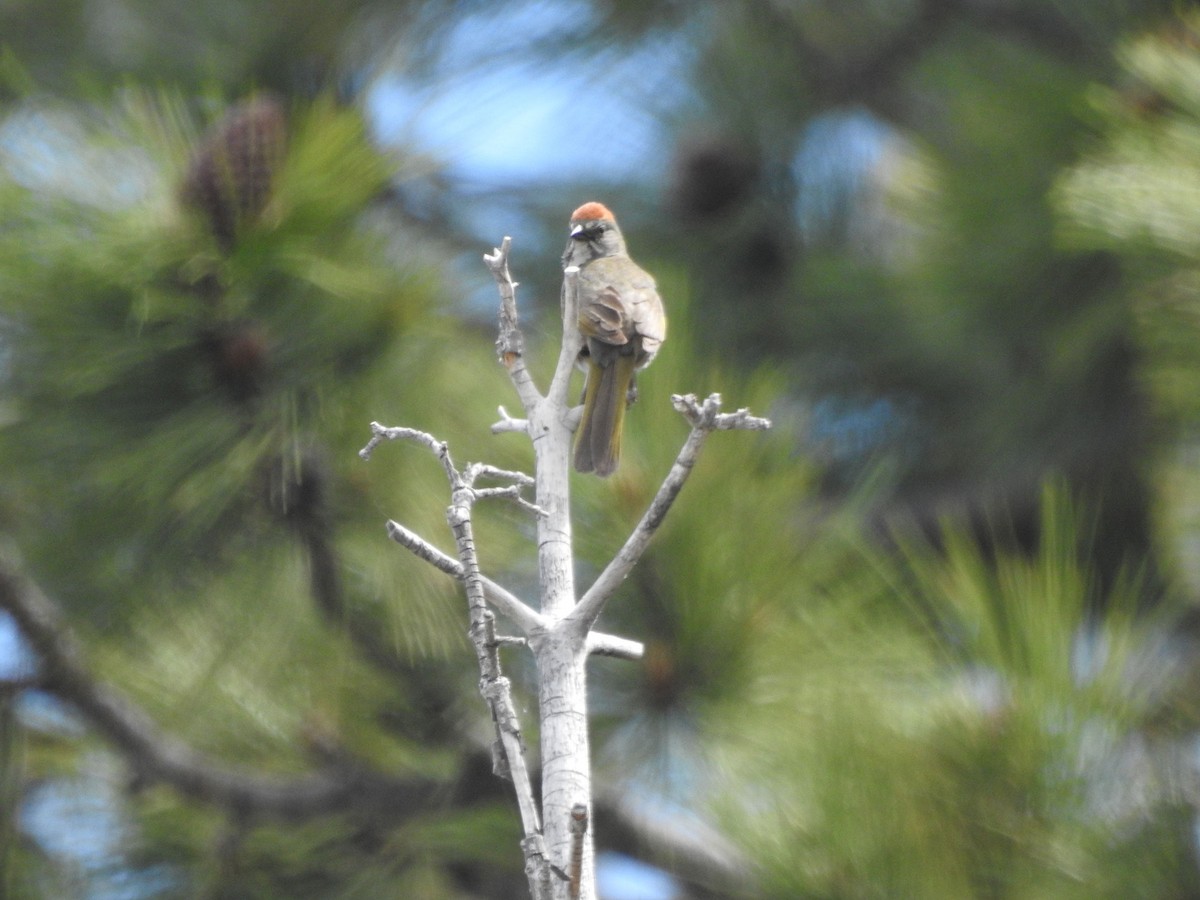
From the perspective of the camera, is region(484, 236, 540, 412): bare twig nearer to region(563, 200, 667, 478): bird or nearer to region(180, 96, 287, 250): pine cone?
region(563, 200, 667, 478): bird

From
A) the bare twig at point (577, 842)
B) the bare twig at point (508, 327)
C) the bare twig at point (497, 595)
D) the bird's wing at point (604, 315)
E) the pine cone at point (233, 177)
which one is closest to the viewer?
the bare twig at point (577, 842)

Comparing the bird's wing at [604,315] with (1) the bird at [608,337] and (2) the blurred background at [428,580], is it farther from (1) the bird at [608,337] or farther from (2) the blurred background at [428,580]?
(2) the blurred background at [428,580]

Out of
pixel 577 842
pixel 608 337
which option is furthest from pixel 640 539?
pixel 608 337

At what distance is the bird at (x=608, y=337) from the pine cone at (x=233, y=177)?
20.6 inches

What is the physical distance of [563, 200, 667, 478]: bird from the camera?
1957mm

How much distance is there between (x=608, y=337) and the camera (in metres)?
2.08

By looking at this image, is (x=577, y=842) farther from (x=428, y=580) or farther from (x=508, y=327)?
(x=428, y=580)

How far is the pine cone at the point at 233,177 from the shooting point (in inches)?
96.6

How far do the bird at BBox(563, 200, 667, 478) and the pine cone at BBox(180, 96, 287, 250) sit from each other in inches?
20.6


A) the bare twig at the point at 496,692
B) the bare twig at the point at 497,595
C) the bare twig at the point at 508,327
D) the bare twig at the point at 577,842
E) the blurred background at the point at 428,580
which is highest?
Result: the blurred background at the point at 428,580

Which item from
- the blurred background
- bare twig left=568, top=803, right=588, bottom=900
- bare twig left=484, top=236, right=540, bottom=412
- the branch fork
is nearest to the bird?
the blurred background

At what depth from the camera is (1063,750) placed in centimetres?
209

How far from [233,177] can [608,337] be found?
0.76 meters

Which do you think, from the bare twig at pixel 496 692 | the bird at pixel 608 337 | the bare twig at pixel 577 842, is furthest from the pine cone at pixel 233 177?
the bare twig at pixel 577 842
